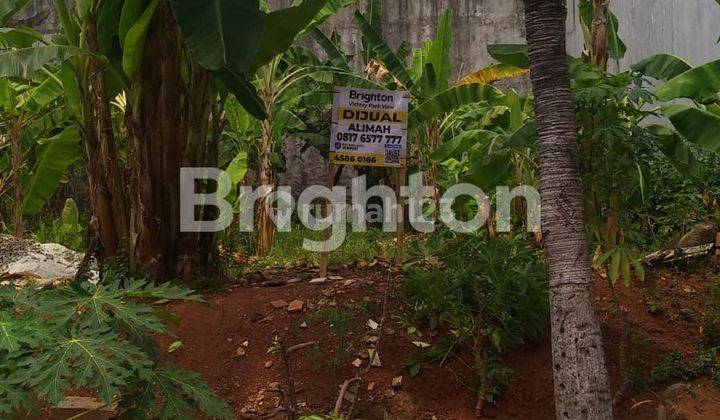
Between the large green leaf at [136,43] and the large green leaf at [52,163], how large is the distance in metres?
1.48

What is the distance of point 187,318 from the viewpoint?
5090 millimetres

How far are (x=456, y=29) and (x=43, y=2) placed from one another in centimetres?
771

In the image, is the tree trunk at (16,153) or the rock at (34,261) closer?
the rock at (34,261)

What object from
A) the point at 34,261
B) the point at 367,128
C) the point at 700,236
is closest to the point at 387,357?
the point at 367,128

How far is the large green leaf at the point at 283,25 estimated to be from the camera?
5227 millimetres

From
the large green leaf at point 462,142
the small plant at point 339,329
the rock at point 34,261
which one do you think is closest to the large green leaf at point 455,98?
the large green leaf at point 462,142

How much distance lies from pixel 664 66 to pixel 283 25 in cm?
313

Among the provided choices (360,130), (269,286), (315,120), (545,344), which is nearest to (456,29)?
(315,120)

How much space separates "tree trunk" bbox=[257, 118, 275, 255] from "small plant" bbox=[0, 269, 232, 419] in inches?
199

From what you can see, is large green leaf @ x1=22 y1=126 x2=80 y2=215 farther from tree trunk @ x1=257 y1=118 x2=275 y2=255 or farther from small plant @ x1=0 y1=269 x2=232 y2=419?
small plant @ x1=0 y1=269 x2=232 y2=419

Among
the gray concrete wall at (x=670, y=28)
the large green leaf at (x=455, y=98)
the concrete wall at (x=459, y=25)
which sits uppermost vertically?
the concrete wall at (x=459, y=25)

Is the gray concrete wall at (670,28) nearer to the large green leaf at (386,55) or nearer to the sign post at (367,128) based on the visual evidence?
the large green leaf at (386,55)

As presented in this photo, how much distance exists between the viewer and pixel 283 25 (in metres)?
5.34

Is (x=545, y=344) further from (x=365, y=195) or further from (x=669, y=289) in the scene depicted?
(x=365, y=195)
